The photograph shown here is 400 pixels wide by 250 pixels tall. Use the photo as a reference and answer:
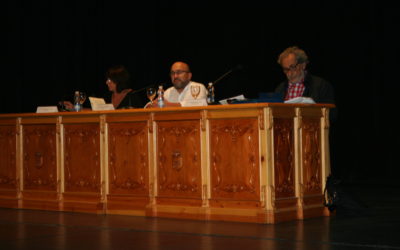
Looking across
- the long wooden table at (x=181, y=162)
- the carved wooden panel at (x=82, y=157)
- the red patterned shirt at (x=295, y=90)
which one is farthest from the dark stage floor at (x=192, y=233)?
the red patterned shirt at (x=295, y=90)

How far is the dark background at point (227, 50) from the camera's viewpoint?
8.72 meters

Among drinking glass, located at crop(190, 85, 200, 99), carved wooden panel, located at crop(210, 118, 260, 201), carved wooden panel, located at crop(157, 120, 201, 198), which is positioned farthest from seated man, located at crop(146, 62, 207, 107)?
carved wooden panel, located at crop(210, 118, 260, 201)

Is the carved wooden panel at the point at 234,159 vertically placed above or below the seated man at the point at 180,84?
below

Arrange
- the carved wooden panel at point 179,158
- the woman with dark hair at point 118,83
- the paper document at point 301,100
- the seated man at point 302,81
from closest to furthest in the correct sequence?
the paper document at point 301,100 < the carved wooden panel at point 179,158 < the seated man at point 302,81 < the woman with dark hair at point 118,83

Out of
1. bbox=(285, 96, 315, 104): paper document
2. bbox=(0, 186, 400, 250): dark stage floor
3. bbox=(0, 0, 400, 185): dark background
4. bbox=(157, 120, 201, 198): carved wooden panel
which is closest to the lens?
bbox=(0, 186, 400, 250): dark stage floor

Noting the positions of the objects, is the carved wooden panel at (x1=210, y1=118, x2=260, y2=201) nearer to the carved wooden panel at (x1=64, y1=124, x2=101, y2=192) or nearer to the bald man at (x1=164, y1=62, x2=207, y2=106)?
the bald man at (x1=164, y1=62, x2=207, y2=106)

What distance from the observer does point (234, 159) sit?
568 centimetres

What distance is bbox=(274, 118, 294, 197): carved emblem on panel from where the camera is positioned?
18.3 ft

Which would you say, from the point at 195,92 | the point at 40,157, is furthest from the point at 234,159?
the point at 40,157

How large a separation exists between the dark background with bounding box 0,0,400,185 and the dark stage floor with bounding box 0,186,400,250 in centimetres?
276

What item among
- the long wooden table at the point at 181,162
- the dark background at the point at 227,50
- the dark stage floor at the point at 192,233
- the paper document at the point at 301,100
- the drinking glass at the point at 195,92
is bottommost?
the dark stage floor at the point at 192,233

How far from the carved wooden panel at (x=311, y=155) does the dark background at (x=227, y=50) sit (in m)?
2.93

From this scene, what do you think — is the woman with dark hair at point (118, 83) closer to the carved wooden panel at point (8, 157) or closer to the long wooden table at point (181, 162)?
the long wooden table at point (181, 162)

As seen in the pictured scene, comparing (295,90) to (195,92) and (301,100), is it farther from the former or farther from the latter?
(195,92)
